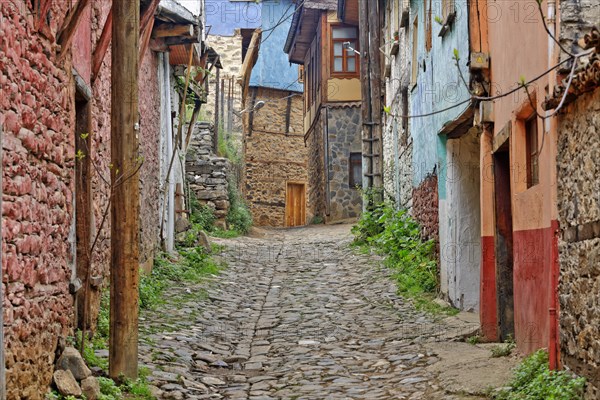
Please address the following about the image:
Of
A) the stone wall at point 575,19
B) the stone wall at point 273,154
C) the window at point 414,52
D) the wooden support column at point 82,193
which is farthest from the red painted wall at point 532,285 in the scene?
the stone wall at point 273,154

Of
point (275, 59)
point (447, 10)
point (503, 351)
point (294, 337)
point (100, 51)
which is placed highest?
point (275, 59)

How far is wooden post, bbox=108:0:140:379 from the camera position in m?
6.55

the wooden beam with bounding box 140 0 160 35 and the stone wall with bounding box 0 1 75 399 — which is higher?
the wooden beam with bounding box 140 0 160 35

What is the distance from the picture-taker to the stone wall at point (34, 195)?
5012 mm

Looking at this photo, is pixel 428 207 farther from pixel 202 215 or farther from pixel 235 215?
pixel 235 215

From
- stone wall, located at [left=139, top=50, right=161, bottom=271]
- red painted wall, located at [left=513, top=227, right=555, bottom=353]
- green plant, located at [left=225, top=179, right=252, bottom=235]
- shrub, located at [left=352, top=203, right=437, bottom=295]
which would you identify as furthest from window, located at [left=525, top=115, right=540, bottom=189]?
green plant, located at [left=225, top=179, right=252, bottom=235]

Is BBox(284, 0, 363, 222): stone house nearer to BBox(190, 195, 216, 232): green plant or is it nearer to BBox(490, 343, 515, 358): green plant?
BBox(190, 195, 216, 232): green plant

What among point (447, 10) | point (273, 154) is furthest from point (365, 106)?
point (273, 154)

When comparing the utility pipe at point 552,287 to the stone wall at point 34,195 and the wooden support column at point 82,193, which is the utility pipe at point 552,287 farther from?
the wooden support column at point 82,193

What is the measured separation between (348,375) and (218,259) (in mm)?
8053

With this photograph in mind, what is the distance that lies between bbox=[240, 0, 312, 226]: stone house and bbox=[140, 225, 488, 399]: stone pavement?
56.7ft

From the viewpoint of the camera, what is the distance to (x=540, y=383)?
217 inches

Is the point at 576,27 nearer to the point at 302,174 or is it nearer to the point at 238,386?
the point at 238,386

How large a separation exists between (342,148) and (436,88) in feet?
43.5
